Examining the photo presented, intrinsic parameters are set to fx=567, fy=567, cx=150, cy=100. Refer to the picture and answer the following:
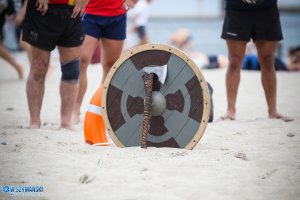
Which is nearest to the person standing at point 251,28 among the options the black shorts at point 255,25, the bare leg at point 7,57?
the black shorts at point 255,25

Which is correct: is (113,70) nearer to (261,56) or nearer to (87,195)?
(87,195)

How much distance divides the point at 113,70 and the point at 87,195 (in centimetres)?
124

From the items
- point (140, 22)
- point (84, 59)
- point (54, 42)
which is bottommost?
point (140, 22)

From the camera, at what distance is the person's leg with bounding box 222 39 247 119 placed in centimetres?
573

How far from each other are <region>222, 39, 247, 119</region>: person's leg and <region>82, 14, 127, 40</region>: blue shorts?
43.5 inches

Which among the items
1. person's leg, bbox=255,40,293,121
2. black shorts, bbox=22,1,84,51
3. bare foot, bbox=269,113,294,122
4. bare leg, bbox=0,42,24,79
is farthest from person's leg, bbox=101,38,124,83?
bare leg, bbox=0,42,24,79

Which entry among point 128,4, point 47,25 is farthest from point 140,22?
point 47,25

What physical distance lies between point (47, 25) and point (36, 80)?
521mm

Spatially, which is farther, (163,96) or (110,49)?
(110,49)

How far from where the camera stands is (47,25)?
15.8 ft

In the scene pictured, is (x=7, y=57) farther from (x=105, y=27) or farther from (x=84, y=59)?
(x=105, y=27)

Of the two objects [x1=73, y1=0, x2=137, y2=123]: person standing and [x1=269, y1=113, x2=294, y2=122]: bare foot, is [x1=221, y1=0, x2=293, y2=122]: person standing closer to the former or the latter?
[x1=269, y1=113, x2=294, y2=122]: bare foot

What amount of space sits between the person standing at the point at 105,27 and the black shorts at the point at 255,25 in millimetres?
1067

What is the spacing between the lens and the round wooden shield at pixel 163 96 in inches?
156
